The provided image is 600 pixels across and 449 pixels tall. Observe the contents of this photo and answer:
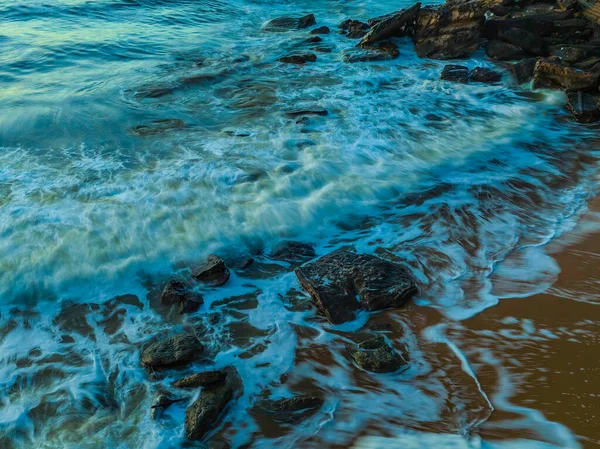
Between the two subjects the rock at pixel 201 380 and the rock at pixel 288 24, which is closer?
the rock at pixel 201 380

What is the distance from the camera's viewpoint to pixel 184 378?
2.87 m

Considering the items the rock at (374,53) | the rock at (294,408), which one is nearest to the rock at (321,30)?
the rock at (374,53)

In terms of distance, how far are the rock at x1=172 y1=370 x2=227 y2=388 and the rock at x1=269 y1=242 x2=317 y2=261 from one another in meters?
1.45

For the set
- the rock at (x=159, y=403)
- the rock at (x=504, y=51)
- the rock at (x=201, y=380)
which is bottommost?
the rock at (x=159, y=403)

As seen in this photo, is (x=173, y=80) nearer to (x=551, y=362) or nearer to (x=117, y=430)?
(x=117, y=430)

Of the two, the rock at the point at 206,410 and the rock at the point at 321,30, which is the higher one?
the rock at the point at 321,30

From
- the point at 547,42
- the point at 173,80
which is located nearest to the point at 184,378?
the point at 173,80

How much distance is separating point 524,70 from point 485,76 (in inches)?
24.7

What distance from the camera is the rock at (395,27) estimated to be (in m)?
10.2

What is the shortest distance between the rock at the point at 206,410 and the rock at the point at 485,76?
7.49 meters

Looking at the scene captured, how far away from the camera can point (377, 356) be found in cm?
296

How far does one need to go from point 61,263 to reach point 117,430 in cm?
188

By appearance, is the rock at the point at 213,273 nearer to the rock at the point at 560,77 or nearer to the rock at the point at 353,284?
the rock at the point at 353,284

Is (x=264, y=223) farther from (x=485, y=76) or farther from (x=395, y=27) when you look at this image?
(x=395, y=27)
